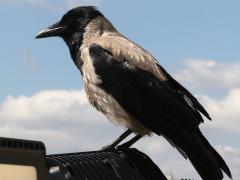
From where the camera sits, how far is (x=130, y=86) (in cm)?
716

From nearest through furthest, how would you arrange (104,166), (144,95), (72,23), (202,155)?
(104,166) → (202,155) → (144,95) → (72,23)

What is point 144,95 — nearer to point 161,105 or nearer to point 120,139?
point 161,105

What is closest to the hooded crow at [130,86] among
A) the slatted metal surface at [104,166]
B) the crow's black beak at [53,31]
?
the crow's black beak at [53,31]

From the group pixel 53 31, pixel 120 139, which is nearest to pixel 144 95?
pixel 120 139

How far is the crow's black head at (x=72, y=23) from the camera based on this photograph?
809 centimetres

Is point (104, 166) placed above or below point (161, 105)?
below

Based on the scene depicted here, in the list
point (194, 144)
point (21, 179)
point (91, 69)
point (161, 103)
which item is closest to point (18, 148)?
point (21, 179)

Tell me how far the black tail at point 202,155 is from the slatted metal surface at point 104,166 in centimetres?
83

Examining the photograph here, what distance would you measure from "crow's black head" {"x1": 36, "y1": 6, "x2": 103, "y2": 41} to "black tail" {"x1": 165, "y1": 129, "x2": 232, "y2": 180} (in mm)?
2451

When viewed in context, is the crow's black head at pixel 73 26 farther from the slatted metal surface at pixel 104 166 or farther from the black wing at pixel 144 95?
the slatted metal surface at pixel 104 166

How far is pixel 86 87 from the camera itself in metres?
7.61

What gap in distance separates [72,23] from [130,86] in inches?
60.2

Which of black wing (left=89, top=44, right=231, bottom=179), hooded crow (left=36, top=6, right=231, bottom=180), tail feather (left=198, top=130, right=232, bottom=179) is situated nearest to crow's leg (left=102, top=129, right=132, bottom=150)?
hooded crow (left=36, top=6, right=231, bottom=180)

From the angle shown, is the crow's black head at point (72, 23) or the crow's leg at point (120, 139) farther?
the crow's black head at point (72, 23)
